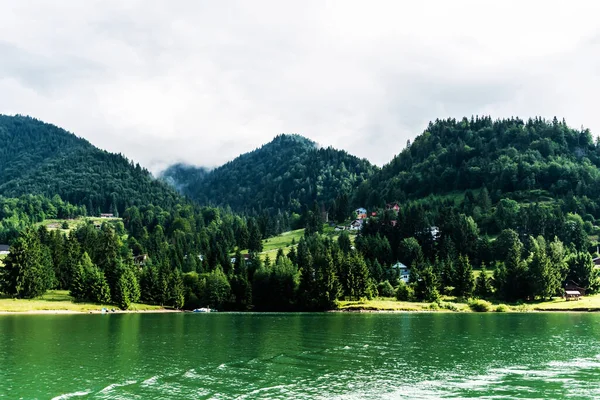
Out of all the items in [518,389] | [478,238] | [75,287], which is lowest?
[518,389]

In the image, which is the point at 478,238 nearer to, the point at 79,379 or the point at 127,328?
the point at 127,328

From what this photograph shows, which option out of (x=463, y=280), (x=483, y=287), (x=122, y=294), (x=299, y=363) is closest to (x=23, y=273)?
(x=122, y=294)

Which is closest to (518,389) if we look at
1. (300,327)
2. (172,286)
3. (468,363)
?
(468,363)

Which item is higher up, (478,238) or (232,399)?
(478,238)

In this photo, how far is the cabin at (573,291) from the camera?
149675 millimetres

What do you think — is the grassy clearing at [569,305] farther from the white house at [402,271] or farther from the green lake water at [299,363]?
the green lake water at [299,363]

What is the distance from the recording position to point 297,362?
5412 centimetres

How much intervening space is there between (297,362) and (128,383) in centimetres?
1695

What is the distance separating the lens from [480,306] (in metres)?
139

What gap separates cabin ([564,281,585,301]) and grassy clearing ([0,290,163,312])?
112 metres

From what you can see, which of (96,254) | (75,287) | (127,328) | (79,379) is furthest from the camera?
(96,254)

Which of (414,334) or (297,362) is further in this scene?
(414,334)

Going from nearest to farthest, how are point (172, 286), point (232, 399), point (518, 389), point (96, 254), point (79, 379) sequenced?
point (232, 399), point (518, 389), point (79, 379), point (172, 286), point (96, 254)

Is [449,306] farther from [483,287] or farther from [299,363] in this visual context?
[299,363]
